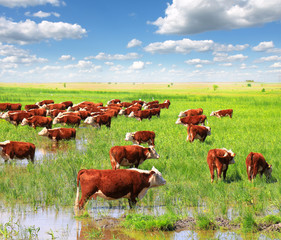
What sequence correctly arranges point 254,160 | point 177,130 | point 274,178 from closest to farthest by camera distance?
1. point 254,160
2. point 274,178
3. point 177,130

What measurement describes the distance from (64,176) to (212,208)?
162 inches

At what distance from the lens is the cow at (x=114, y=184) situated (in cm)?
582

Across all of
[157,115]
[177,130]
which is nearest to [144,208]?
[177,130]

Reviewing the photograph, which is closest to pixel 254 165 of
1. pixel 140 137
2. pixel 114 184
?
pixel 114 184

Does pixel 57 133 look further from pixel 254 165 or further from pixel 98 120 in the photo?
pixel 254 165

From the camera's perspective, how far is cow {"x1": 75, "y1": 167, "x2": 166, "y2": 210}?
582cm

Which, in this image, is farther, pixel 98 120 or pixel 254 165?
pixel 98 120

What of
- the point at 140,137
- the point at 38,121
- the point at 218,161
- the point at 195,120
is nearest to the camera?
the point at 218,161

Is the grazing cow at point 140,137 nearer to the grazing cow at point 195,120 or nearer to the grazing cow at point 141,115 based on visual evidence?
the grazing cow at point 195,120

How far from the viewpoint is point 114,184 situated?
586cm

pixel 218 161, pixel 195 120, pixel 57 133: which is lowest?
pixel 57 133

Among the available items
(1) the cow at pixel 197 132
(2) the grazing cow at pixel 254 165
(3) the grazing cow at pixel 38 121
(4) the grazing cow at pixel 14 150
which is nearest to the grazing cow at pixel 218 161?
(2) the grazing cow at pixel 254 165

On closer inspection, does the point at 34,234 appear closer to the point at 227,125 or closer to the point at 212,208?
the point at 212,208

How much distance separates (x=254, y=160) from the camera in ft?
24.7
